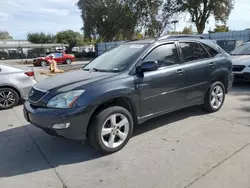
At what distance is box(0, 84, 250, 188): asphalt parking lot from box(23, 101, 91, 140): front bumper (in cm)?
45

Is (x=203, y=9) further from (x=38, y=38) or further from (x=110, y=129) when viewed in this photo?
(x=38, y=38)

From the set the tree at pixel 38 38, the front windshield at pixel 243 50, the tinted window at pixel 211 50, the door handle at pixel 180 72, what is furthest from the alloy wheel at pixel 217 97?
the tree at pixel 38 38

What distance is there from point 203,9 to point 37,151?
29.1 metres

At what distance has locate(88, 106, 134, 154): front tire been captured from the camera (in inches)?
124

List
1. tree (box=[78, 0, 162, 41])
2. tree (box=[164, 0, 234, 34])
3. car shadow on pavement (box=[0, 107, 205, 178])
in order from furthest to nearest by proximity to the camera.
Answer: tree (box=[78, 0, 162, 41]) < tree (box=[164, 0, 234, 34]) < car shadow on pavement (box=[0, 107, 205, 178])

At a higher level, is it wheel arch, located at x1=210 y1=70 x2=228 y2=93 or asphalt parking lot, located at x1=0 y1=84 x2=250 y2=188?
wheel arch, located at x1=210 y1=70 x2=228 y2=93

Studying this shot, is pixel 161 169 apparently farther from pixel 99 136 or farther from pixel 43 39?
pixel 43 39

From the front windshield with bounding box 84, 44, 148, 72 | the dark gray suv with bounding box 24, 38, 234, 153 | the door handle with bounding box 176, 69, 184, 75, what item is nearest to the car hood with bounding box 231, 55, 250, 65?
the dark gray suv with bounding box 24, 38, 234, 153

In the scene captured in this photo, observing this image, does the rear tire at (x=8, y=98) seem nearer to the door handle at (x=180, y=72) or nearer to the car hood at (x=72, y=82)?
the car hood at (x=72, y=82)

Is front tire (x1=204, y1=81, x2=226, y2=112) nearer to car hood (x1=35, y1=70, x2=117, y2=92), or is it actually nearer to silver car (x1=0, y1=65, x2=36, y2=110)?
car hood (x1=35, y1=70, x2=117, y2=92)

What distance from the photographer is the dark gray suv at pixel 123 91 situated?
121 inches

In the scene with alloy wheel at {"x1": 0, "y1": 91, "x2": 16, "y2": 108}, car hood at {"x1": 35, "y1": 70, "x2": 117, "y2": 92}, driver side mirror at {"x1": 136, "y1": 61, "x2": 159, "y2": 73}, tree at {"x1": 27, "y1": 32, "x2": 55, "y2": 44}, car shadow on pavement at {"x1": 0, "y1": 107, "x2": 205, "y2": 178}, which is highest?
tree at {"x1": 27, "y1": 32, "x2": 55, "y2": 44}

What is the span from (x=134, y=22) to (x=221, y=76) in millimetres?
28316

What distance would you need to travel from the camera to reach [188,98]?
4359 mm
